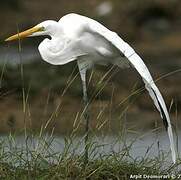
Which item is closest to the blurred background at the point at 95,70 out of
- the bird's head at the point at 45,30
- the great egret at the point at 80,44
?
the great egret at the point at 80,44

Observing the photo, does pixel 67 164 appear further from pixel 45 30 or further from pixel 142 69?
pixel 45 30

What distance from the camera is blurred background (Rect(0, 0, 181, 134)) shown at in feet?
33.8

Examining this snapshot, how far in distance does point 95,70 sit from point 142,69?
2.93 meters

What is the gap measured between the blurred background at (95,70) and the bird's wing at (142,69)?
286mm

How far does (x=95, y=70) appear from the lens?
8539mm

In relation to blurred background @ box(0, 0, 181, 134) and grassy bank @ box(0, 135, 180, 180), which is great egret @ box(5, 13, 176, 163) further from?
grassy bank @ box(0, 135, 180, 180)

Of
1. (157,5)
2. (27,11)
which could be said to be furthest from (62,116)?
(27,11)

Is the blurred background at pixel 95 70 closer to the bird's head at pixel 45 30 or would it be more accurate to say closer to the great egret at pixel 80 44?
the great egret at pixel 80 44

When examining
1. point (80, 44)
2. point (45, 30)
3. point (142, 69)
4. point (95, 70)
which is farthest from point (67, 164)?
point (95, 70)

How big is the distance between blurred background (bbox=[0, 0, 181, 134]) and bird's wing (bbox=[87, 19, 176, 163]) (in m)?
0.29

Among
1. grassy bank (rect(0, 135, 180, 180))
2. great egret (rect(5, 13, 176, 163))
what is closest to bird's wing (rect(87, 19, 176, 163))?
great egret (rect(5, 13, 176, 163))

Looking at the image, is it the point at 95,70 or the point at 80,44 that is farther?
the point at 95,70

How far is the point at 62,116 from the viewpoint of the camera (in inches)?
468

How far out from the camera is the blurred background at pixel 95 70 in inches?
406
